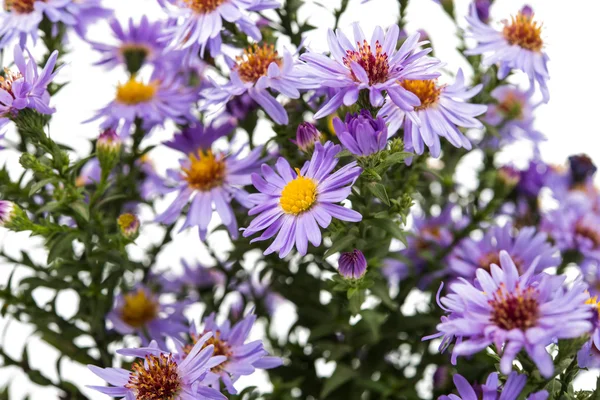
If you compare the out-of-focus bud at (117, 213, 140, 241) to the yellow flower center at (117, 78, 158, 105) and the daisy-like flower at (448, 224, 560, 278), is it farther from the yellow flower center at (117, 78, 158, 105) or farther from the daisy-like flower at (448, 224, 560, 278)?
the daisy-like flower at (448, 224, 560, 278)

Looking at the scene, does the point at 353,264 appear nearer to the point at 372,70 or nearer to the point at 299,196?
the point at 299,196

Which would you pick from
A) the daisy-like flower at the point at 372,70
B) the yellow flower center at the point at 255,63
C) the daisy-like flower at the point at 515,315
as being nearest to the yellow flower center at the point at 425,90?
the daisy-like flower at the point at 372,70

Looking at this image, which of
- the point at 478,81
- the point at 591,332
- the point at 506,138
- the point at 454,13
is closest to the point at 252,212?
the point at 591,332

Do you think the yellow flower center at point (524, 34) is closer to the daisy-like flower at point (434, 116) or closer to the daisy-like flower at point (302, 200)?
the daisy-like flower at point (434, 116)

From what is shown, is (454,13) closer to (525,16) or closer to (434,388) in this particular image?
(525,16)

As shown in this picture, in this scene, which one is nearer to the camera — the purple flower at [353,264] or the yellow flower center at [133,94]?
the purple flower at [353,264]

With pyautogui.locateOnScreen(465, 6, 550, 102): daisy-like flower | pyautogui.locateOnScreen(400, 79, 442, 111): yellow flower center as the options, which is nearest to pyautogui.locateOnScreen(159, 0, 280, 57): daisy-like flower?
pyautogui.locateOnScreen(400, 79, 442, 111): yellow flower center
